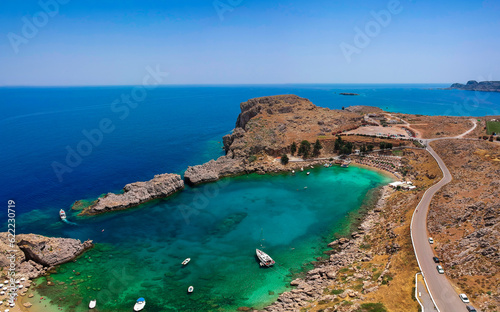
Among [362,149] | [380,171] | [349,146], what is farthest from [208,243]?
[362,149]

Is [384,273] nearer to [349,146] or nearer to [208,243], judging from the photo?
[208,243]

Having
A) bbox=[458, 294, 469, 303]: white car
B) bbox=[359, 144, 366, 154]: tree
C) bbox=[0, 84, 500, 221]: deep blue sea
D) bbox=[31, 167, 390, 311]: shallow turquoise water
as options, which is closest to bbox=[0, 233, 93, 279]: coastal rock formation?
bbox=[31, 167, 390, 311]: shallow turquoise water

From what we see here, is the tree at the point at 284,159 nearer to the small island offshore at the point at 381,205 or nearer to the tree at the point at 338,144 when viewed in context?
the small island offshore at the point at 381,205

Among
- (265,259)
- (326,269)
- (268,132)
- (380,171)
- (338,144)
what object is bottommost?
(265,259)

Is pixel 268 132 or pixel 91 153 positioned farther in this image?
pixel 91 153

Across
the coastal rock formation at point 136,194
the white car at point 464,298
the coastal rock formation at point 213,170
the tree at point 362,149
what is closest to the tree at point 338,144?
the tree at point 362,149

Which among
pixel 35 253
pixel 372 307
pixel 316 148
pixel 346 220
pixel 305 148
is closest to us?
pixel 372 307

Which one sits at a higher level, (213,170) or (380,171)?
(380,171)

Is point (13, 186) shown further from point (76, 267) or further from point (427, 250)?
point (427, 250)

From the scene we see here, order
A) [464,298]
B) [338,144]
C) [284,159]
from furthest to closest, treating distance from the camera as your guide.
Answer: [338,144] < [284,159] < [464,298]

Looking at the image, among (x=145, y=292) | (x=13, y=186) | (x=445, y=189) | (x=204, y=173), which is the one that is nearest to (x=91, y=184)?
(x=13, y=186)
